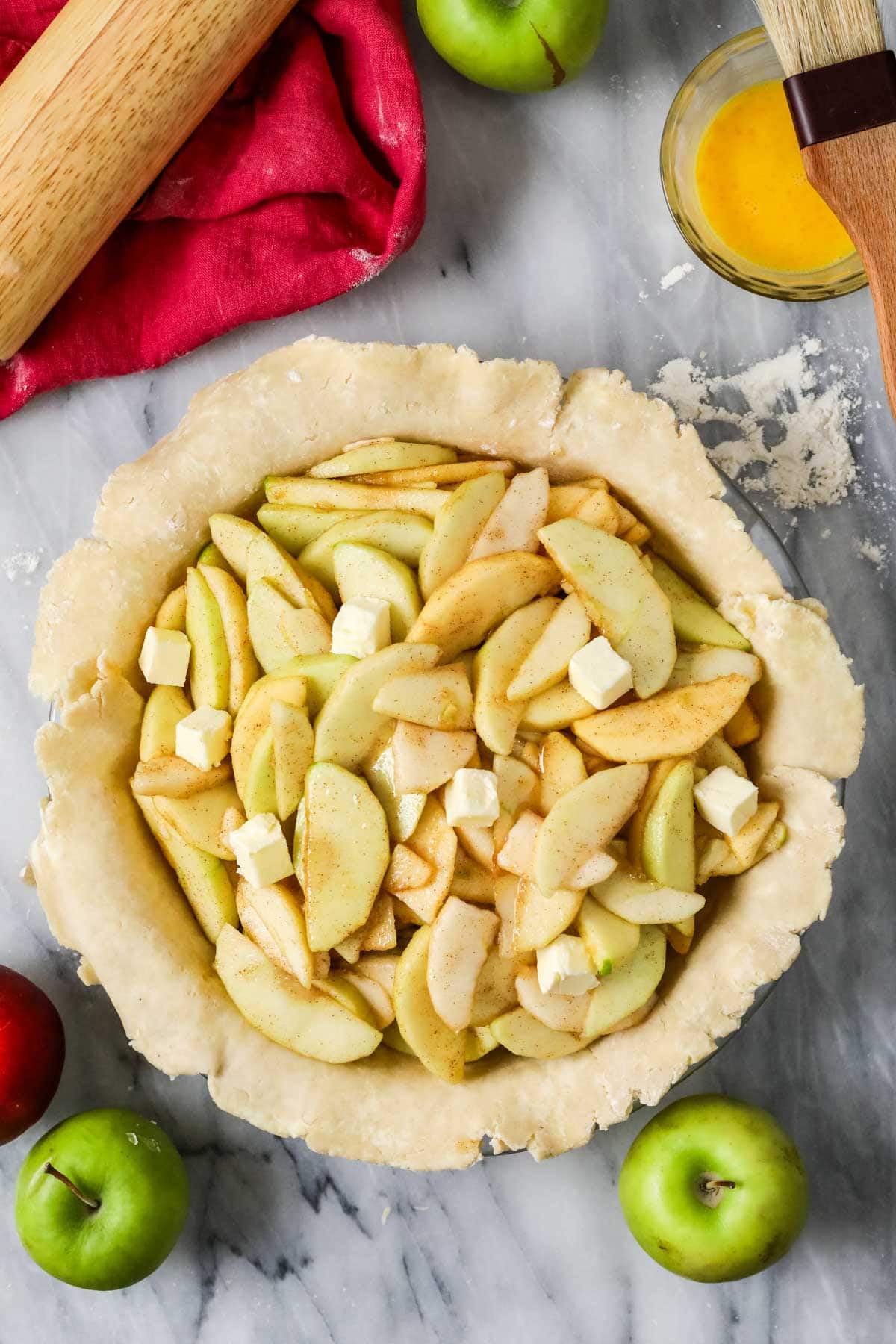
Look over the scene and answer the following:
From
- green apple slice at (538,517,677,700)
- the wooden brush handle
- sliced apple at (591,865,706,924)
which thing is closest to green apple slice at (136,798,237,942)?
sliced apple at (591,865,706,924)

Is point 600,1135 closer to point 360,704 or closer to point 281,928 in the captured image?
point 281,928

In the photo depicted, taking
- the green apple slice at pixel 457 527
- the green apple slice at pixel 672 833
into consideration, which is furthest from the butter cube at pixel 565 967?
the green apple slice at pixel 457 527

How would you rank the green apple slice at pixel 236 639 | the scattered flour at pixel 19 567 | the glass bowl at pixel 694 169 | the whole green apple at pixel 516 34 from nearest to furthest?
the green apple slice at pixel 236 639, the whole green apple at pixel 516 34, the glass bowl at pixel 694 169, the scattered flour at pixel 19 567

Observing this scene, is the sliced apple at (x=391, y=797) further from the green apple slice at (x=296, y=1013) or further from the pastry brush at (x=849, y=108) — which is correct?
the pastry brush at (x=849, y=108)

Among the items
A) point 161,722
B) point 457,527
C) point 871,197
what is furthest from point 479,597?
point 871,197

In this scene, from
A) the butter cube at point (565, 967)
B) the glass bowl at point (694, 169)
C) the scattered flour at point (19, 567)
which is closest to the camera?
the butter cube at point (565, 967)

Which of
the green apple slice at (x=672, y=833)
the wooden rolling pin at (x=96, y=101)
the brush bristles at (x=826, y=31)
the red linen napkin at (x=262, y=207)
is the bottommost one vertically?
the green apple slice at (x=672, y=833)

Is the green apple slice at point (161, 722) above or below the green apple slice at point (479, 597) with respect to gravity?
above
